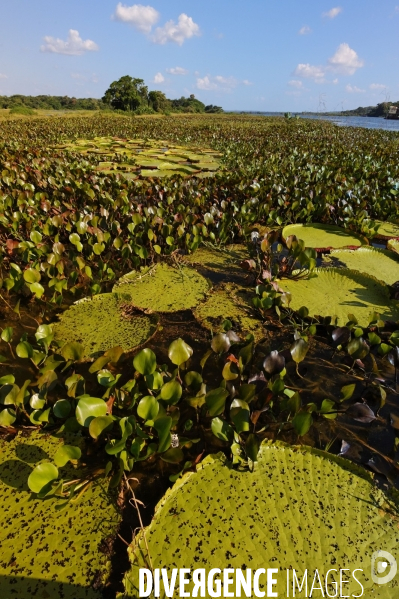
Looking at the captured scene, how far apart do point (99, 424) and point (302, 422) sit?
87 centimetres

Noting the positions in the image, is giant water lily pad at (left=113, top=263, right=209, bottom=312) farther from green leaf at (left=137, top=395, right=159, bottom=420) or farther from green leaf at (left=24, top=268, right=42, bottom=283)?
green leaf at (left=137, top=395, right=159, bottom=420)

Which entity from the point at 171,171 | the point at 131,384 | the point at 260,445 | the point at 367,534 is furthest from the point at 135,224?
the point at 171,171

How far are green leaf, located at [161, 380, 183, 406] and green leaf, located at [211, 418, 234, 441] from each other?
0.20m

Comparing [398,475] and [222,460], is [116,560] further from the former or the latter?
[398,475]

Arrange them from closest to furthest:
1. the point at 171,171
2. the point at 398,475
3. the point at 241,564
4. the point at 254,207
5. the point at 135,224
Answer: the point at 241,564 → the point at 398,475 → the point at 135,224 → the point at 254,207 → the point at 171,171

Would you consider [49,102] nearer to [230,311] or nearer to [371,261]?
[371,261]

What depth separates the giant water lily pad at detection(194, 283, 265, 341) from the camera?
2.41 meters

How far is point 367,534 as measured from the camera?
3.99 ft

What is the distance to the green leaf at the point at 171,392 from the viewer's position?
153cm

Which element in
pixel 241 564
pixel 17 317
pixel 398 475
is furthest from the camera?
pixel 17 317

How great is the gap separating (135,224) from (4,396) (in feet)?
7.70

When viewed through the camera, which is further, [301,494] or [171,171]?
[171,171]

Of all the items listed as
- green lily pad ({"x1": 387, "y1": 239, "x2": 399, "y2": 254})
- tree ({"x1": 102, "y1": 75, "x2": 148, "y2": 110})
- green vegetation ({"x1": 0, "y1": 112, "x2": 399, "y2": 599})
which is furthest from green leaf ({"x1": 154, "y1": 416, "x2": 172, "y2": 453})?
tree ({"x1": 102, "y1": 75, "x2": 148, "y2": 110})

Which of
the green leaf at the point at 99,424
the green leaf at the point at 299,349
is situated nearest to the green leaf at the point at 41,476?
the green leaf at the point at 99,424
